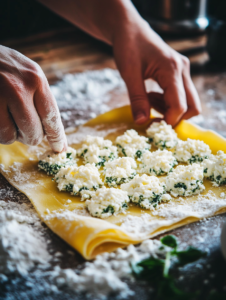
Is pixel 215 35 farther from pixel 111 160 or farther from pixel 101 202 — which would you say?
pixel 101 202

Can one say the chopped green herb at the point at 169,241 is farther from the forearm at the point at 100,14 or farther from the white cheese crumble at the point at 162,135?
the forearm at the point at 100,14

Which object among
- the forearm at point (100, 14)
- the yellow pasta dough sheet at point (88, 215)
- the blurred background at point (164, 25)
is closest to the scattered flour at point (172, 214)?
the yellow pasta dough sheet at point (88, 215)

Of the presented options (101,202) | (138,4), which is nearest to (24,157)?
(101,202)

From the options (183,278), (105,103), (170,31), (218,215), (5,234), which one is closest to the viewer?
(183,278)

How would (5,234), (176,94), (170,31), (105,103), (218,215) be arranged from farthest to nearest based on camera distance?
1. (170,31)
2. (105,103)
3. (176,94)
4. (218,215)
5. (5,234)

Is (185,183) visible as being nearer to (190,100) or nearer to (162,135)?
(162,135)

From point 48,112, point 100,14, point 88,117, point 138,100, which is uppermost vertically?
point 100,14

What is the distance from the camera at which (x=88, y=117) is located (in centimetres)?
199

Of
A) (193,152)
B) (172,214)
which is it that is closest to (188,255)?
(172,214)

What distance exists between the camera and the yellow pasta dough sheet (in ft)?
3.40

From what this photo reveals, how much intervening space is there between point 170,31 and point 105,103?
1438mm

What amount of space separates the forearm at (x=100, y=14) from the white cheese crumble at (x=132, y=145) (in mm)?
683

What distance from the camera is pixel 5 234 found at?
41.0 inches

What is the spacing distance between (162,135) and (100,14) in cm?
88
